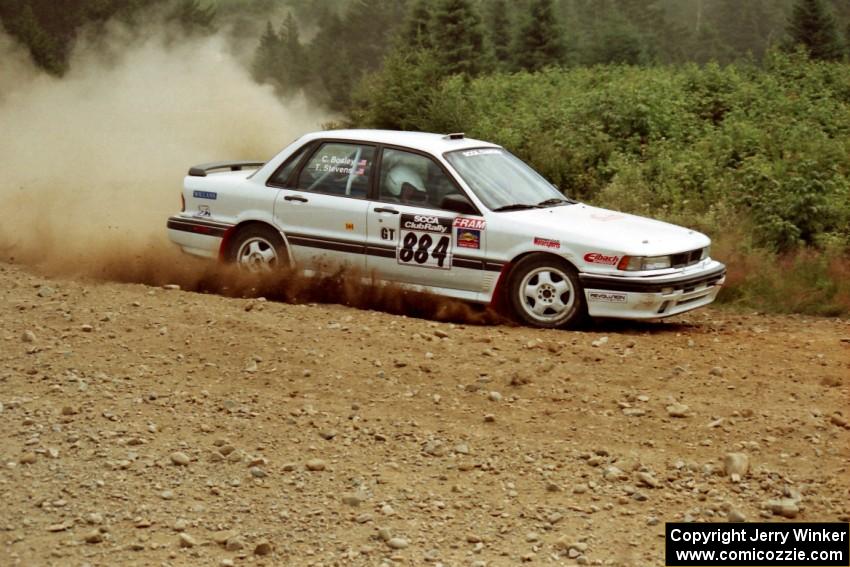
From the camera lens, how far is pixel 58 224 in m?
13.1

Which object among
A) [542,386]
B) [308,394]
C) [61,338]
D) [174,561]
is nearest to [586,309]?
[542,386]

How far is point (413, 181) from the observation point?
9.91 m

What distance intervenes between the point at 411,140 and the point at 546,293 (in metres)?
1.88

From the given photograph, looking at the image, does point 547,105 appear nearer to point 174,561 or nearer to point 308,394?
point 308,394

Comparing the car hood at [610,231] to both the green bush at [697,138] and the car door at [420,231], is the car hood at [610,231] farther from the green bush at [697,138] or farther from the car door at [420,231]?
the green bush at [697,138]

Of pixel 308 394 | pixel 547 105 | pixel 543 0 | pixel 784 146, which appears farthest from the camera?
pixel 543 0

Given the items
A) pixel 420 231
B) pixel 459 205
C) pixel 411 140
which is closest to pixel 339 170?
pixel 411 140

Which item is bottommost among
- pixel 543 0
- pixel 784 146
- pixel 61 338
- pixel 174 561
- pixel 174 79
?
pixel 174 561

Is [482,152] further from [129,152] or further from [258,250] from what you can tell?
[129,152]

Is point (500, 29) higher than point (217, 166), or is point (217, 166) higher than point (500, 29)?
point (500, 29)

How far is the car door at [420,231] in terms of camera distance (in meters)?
9.55

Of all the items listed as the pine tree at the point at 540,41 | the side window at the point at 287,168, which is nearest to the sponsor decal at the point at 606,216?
the side window at the point at 287,168

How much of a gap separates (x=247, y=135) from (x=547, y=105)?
636 cm

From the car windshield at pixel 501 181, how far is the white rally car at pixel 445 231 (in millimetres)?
14
